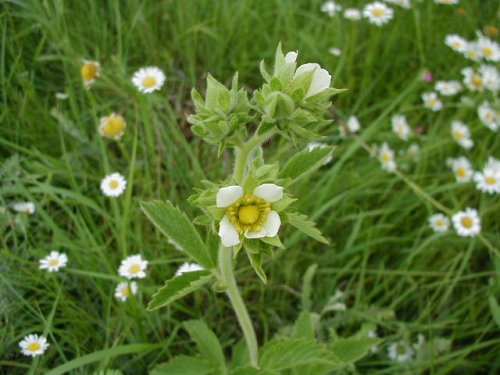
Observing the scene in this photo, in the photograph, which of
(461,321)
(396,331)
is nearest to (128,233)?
(396,331)

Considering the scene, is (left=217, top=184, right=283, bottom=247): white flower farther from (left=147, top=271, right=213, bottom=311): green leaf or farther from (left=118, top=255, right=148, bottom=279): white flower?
(left=118, top=255, right=148, bottom=279): white flower

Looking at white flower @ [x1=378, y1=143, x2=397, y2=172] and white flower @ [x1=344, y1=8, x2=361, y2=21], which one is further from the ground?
white flower @ [x1=344, y1=8, x2=361, y2=21]

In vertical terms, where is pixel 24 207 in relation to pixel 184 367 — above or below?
above

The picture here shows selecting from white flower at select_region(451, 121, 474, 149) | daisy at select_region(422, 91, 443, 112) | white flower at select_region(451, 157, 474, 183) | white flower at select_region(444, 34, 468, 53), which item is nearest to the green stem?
white flower at select_region(451, 157, 474, 183)

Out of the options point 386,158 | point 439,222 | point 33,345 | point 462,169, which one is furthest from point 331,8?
point 33,345

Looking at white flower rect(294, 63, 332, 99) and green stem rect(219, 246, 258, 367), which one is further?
green stem rect(219, 246, 258, 367)

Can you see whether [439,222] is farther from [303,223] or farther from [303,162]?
[303,223]
